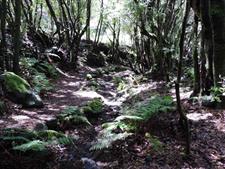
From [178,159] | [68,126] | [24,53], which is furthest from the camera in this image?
[24,53]

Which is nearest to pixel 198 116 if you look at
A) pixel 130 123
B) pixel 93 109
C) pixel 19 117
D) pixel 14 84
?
pixel 130 123

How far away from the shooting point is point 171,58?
15.4 m

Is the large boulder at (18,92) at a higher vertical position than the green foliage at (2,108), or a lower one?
higher

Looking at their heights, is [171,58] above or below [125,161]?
above

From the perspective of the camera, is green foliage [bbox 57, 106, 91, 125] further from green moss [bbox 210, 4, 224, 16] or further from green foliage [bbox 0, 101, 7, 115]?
green moss [bbox 210, 4, 224, 16]

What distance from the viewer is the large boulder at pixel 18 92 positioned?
975 centimetres

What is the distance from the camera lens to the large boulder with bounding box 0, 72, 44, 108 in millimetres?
9750

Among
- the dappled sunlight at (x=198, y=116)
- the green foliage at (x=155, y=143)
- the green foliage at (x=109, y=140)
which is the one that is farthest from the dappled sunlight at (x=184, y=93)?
the green foliage at (x=109, y=140)

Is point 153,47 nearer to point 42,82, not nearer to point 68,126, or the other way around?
point 42,82

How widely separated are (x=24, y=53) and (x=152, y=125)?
1216 centimetres

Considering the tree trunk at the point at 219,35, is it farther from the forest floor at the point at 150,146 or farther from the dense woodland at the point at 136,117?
the forest floor at the point at 150,146

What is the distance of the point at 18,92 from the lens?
9.91 m

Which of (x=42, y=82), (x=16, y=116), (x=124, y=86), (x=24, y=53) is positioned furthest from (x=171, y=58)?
(x=16, y=116)

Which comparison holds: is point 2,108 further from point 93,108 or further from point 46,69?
point 46,69
